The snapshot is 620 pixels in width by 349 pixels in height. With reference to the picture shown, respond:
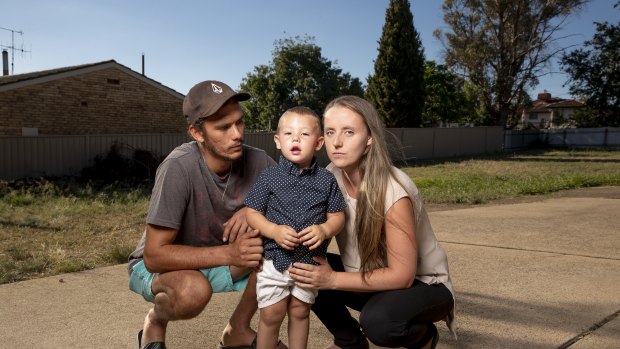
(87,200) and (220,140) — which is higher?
(220,140)

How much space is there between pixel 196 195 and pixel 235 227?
26 cm

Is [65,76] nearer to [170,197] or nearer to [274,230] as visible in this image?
[170,197]

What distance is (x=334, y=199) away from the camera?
2.64 m

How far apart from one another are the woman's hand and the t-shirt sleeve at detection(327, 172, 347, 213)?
9.3 inches

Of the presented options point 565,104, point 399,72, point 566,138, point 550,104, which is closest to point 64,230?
point 399,72

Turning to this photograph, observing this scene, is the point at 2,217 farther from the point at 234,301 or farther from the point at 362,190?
the point at 362,190

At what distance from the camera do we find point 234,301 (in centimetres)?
438

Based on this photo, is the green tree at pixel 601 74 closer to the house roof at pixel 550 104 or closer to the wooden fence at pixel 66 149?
the wooden fence at pixel 66 149

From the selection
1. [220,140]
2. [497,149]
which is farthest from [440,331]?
[497,149]

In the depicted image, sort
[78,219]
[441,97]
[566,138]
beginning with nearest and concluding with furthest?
[78,219] → [566,138] → [441,97]

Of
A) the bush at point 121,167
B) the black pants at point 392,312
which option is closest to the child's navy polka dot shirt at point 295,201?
the black pants at point 392,312

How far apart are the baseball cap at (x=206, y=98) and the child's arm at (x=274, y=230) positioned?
0.54 metres

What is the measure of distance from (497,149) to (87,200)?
3378 centimetres

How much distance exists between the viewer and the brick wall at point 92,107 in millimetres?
20734
